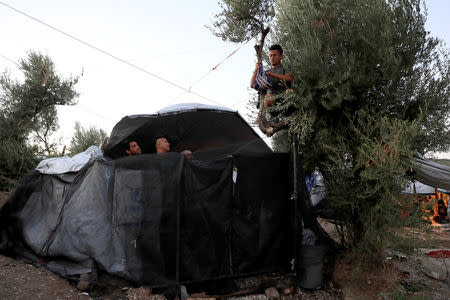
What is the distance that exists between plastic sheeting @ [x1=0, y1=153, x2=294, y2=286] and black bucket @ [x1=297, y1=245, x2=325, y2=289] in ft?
1.00

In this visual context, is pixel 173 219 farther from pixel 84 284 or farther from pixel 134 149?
pixel 134 149

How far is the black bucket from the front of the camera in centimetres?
470

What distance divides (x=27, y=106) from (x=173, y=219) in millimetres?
13405

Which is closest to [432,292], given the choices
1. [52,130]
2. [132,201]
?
[132,201]

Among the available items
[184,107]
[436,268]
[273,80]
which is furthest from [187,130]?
[436,268]

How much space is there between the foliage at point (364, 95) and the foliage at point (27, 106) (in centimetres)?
1146

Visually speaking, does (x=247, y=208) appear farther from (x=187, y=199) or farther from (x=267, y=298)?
(x=267, y=298)

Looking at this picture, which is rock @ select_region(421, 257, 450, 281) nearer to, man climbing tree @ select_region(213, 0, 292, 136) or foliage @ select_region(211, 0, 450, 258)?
foliage @ select_region(211, 0, 450, 258)

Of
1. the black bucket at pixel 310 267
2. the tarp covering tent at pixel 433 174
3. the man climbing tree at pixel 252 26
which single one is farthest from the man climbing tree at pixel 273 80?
the tarp covering tent at pixel 433 174

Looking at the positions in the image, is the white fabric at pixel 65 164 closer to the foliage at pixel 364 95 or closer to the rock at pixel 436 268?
the foliage at pixel 364 95

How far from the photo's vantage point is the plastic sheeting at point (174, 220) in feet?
14.1

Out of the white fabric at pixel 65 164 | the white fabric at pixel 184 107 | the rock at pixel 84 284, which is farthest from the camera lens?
the white fabric at pixel 184 107

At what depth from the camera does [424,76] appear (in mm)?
4770

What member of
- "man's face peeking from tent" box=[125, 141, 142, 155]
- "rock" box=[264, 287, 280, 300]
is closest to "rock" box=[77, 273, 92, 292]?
"rock" box=[264, 287, 280, 300]
